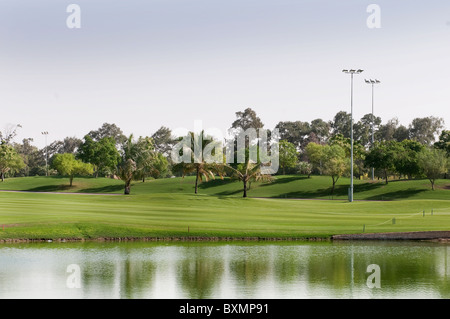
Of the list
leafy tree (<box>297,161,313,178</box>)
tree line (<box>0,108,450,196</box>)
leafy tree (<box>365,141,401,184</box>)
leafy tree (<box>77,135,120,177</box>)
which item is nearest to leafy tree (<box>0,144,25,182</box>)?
tree line (<box>0,108,450,196</box>)

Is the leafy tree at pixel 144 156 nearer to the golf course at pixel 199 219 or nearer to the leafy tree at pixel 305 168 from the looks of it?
the golf course at pixel 199 219

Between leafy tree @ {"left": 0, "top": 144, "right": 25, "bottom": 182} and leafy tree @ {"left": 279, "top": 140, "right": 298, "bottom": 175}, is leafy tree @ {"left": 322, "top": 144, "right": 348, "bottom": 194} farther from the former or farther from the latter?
leafy tree @ {"left": 0, "top": 144, "right": 25, "bottom": 182}

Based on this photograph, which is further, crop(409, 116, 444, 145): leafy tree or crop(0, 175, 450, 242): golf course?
crop(409, 116, 444, 145): leafy tree

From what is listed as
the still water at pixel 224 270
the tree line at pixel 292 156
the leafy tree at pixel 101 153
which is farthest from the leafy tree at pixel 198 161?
the leafy tree at pixel 101 153

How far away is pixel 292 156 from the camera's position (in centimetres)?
14225

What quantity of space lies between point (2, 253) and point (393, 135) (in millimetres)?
171150

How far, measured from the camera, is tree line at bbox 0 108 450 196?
97.6m

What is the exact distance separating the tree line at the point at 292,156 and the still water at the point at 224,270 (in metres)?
50.6

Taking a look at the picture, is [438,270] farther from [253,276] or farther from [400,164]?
[400,164]

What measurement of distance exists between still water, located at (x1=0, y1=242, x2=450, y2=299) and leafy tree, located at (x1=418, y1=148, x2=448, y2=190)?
72.8 meters

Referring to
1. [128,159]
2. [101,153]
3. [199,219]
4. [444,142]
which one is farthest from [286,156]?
[199,219]

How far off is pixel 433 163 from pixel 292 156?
38.3m
